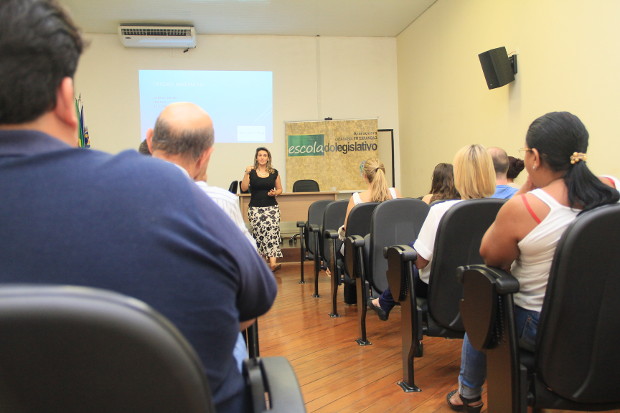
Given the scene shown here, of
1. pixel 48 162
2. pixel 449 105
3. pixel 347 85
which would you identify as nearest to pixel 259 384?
pixel 48 162

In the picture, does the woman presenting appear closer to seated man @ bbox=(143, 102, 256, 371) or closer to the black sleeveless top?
the black sleeveless top

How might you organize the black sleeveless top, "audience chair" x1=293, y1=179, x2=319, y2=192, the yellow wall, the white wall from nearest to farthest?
1. the yellow wall
2. the black sleeveless top
3. "audience chair" x1=293, y1=179, x2=319, y2=192
4. the white wall

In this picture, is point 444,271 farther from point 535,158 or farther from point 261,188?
point 261,188

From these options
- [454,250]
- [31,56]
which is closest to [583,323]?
[454,250]

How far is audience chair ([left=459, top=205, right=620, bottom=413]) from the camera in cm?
113

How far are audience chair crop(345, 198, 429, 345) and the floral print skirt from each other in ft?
10.3

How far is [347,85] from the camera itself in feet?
26.7

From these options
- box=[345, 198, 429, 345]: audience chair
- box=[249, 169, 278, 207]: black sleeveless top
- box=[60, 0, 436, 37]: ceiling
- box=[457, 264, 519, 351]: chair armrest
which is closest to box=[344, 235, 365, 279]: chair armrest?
box=[345, 198, 429, 345]: audience chair

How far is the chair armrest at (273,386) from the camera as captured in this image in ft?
2.38

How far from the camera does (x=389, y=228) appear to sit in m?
2.75

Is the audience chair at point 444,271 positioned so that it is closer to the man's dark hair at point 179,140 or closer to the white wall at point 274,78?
the man's dark hair at point 179,140

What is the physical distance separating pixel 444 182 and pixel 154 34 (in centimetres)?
602

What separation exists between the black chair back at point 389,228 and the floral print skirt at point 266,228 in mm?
3247

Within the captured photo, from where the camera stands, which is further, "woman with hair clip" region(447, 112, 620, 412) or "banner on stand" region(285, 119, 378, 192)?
"banner on stand" region(285, 119, 378, 192)
